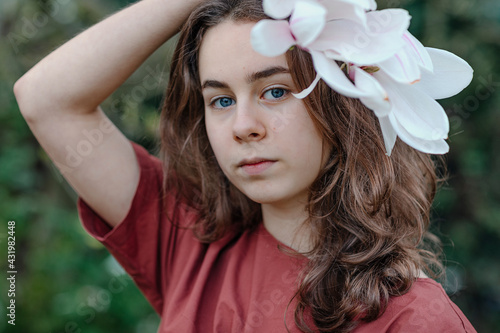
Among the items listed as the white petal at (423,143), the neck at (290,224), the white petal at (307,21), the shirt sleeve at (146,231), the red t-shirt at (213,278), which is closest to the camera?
the white petal at (307,21)

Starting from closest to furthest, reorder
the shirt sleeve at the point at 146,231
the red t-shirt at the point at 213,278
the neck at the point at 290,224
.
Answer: the red t-shirt at the point at 213,278
the neck at the point at 290,224
the shirt sleeve at the point at 146,231

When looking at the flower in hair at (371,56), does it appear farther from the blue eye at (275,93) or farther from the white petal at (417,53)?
the blue eye at (275,93)

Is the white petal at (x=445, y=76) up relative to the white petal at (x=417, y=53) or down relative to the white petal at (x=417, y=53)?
down

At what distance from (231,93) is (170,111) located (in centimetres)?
33

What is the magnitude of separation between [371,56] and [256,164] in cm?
34

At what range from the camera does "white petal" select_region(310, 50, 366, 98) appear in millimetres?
878

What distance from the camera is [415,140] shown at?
0.98 meters

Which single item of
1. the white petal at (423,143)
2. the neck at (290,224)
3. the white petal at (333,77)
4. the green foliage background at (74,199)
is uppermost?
the white petal at (333,77)

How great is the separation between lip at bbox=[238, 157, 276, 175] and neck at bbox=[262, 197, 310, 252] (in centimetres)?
16

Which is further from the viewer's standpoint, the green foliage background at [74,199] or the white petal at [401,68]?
the green foliage background at [74,199]

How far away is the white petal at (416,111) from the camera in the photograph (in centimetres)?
97

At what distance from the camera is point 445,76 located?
1052mm

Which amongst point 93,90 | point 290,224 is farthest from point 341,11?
point 93,90

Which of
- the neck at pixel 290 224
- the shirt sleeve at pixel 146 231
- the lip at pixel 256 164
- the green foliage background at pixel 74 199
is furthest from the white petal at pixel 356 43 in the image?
the green foliage background at pixel 74 199
